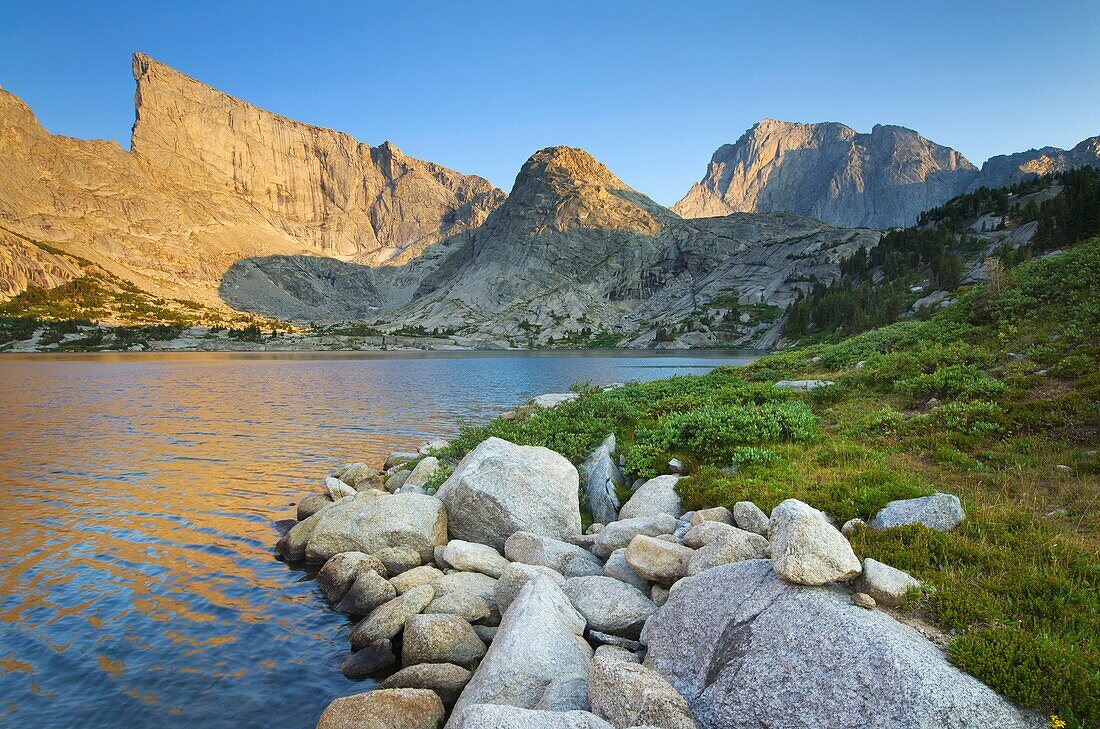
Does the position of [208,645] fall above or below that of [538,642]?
below

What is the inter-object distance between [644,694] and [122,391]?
83.2 m

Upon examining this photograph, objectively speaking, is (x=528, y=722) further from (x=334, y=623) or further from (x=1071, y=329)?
(x=1071, y=329)

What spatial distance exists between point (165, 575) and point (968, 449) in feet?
77.5

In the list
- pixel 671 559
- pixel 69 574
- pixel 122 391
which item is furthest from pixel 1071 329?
pixel 122 391

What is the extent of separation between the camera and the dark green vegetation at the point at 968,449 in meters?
7.40

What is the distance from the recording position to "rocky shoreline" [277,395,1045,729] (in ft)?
23.2

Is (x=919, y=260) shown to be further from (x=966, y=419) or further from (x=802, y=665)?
(x=802, y=665)

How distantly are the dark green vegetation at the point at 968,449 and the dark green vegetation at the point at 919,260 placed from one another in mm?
77791

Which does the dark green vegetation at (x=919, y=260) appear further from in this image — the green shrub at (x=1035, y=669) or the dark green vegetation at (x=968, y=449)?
the green shrub at (x=1035, y=669)

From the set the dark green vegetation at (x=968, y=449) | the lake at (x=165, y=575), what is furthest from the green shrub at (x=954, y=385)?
the lake at (x=165, y=575)

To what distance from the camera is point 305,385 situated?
81062 millimetres

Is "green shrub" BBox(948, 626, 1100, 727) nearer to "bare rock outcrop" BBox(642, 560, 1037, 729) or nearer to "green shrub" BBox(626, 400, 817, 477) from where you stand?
"bare rock outcrop" BBox(642, 560, 1037, 729)

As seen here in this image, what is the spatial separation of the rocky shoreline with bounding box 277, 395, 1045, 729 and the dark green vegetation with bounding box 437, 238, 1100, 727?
664mm

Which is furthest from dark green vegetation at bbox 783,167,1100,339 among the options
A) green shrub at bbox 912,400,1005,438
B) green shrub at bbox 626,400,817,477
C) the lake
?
the lake
